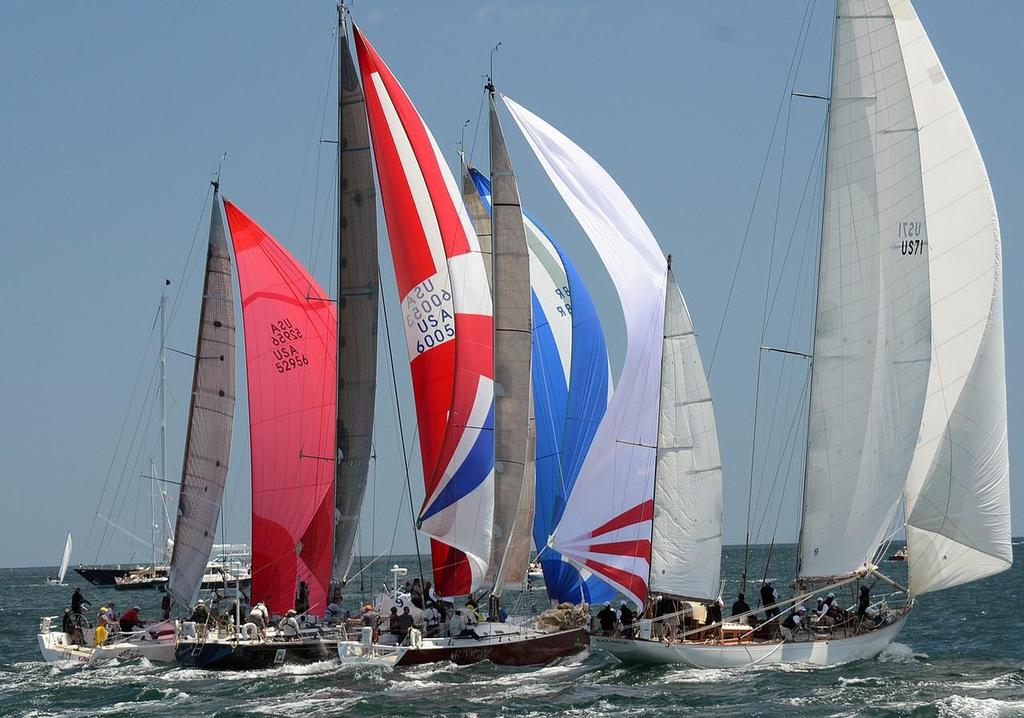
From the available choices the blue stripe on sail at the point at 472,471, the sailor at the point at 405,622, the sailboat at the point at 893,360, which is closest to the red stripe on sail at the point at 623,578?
the sailboat at the point at 893,360

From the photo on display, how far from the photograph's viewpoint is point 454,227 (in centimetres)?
3100

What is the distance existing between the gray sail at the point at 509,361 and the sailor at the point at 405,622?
6.70 feet

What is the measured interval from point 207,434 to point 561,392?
26.2ft

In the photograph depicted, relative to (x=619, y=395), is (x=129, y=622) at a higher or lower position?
lower

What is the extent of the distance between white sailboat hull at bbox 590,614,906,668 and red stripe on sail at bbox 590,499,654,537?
2532mm

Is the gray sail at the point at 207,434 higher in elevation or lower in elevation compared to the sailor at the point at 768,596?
higher

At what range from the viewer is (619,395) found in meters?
29.2

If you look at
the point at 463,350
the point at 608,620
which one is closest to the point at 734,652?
the point at 608,620

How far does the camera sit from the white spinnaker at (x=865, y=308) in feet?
87.3

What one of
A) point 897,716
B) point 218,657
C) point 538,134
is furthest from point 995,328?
point 218,657

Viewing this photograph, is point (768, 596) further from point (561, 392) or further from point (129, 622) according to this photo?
point (129, 622)

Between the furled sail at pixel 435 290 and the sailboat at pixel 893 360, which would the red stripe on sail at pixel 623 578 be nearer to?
the sailboat at pixel 893 360

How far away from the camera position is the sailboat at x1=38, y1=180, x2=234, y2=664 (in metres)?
34.1

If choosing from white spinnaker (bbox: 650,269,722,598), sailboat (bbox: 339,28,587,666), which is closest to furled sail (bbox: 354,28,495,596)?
sailboat (bbox: 339,28,587,666)
